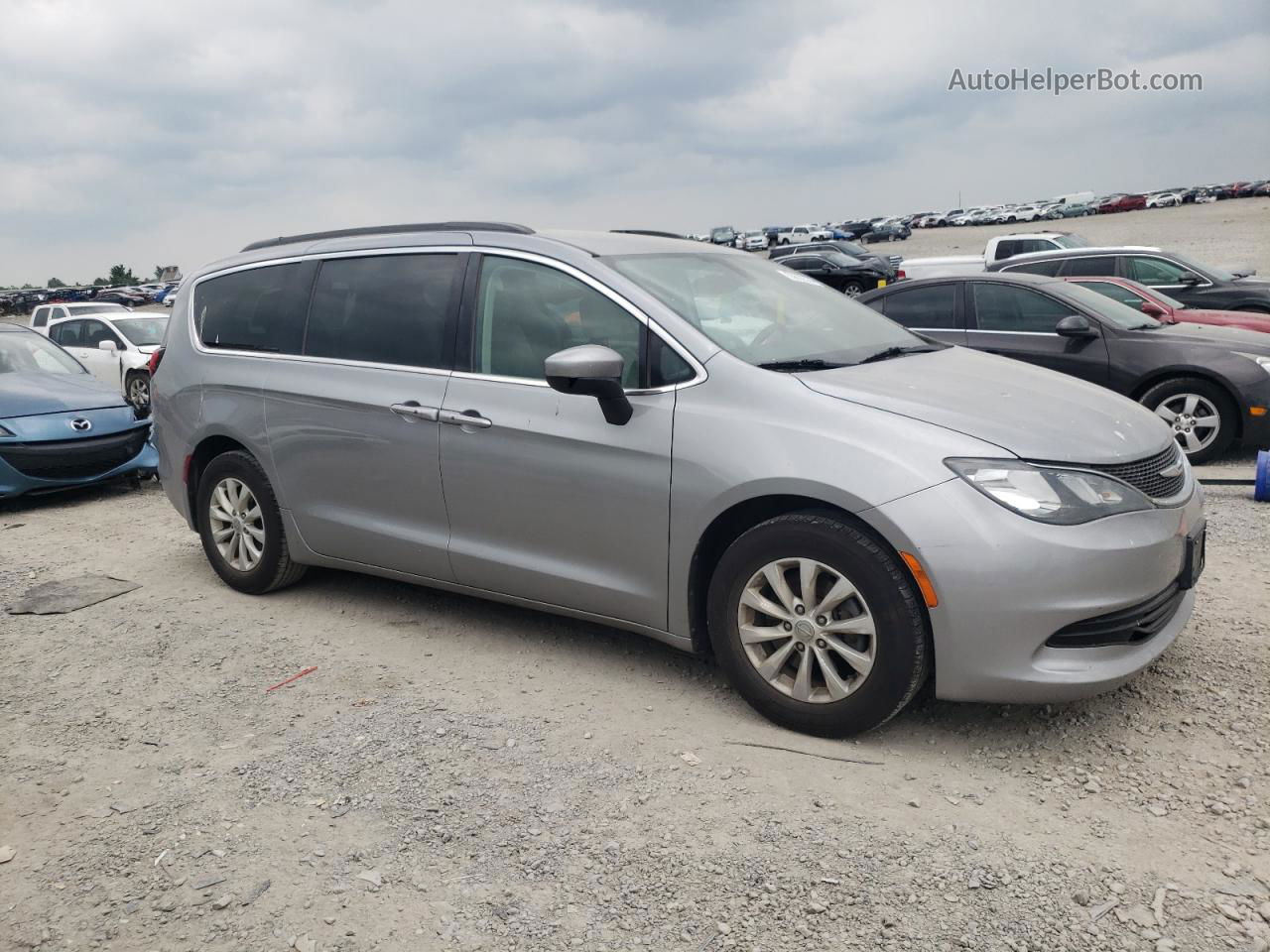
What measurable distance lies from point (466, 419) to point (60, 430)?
5.58m

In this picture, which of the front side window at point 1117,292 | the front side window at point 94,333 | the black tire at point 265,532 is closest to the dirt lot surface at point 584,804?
the black tire at point 265,532

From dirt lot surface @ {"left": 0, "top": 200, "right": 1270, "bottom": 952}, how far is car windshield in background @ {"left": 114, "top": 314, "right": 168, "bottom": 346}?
11395 mm

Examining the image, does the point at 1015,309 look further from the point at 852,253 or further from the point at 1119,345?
the point at 852,253

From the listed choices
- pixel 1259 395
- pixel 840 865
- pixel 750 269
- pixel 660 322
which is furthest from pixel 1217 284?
pixel 840 865

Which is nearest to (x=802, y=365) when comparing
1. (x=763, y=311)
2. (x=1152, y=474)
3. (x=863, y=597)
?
(x=763, y=311)

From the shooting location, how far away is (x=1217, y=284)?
41.0 ft

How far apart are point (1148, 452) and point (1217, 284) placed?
10.6 meters

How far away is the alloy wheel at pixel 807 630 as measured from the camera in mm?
3355

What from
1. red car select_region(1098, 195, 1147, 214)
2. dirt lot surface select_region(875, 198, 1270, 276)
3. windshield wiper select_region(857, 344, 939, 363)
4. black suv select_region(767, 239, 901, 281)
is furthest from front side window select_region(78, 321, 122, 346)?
red car select_region(1098, 195, 1147, 214)

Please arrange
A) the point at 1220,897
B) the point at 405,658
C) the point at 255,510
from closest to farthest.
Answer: the point at 1220,897, the point at 405,658, the point at 255,510

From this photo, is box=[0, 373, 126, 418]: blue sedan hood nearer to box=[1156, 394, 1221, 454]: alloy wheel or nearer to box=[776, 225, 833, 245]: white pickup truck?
box=[1156, 394, 1221, 454]: alloy wheel

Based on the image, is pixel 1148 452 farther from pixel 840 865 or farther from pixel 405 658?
pixel 405 658

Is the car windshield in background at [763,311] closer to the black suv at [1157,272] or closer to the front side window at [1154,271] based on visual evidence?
the black suv at [1157,272]

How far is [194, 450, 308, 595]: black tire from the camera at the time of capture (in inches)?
204
